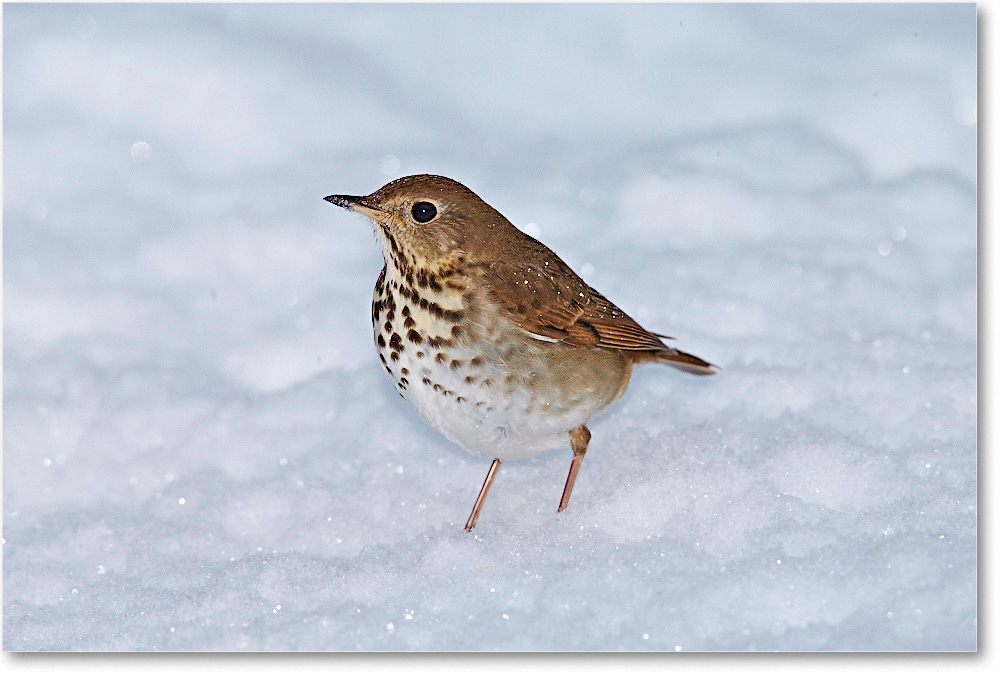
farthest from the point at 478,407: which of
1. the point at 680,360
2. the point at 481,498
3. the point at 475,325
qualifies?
the point at 680,360

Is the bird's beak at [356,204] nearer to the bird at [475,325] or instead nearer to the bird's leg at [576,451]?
the bird at [475,325]

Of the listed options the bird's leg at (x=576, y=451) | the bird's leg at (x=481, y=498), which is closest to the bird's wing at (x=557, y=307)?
the bird's leg at (x=576, y=451)

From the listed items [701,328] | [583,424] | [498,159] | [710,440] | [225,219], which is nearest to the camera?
[583,424]

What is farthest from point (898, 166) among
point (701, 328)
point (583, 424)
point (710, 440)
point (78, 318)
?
point (78, 318)

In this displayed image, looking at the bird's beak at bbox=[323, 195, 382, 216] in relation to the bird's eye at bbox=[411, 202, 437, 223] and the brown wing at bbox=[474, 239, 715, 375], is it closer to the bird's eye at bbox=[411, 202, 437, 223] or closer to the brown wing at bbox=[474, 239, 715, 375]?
the bird's eye at bbox=[411, 202, 437, 223]

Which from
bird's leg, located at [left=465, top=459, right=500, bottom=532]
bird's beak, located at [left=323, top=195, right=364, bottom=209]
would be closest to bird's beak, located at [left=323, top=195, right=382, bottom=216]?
bird's beak, located at [left=323, top=195, right=364, bottom=209]

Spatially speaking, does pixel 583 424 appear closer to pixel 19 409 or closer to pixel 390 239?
pixel 390 239

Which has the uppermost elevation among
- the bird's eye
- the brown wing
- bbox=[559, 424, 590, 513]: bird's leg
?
the bird's eye
